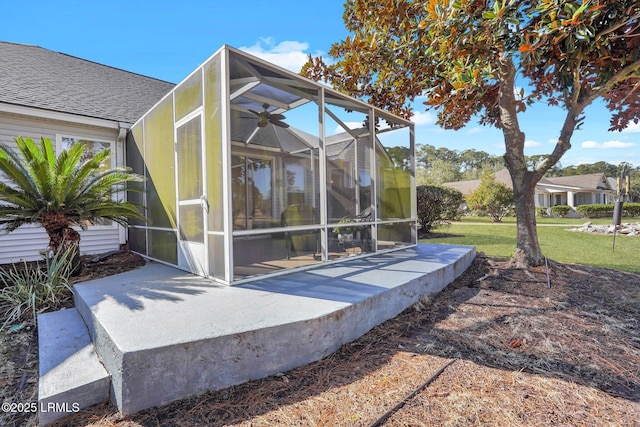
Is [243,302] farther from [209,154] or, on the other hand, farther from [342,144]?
[342,144]

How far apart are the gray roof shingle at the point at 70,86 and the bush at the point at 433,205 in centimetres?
928

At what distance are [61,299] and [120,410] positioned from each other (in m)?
2.88

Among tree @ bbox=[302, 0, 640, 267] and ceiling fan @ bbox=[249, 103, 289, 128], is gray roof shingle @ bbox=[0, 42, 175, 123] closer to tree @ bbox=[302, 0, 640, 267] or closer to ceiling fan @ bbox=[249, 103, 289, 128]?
ceiling fan @ bbox=[249, 103, 289, 128]

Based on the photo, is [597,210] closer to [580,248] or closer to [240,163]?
[580,248]

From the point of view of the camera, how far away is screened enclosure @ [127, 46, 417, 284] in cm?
380

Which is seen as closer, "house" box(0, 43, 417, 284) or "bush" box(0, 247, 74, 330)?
"bush" box(0, 247, 74, 330)

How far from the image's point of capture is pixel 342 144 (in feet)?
18.1

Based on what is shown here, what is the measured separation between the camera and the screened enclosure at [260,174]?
3.80 meters

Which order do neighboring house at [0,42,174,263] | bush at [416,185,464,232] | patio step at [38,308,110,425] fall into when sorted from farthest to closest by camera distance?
bush at [416,185,464,232] < neighboring house at [0,42,174,263] < patio step at [38,308,110,425]

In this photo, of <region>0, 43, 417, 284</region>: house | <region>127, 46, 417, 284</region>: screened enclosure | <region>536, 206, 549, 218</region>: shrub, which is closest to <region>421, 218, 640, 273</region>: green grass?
<region>0, 43, 417, 284</region>: house

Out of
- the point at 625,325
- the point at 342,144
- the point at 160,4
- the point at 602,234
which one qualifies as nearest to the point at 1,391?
the point at 342,144

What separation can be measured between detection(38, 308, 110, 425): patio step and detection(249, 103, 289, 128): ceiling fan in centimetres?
371

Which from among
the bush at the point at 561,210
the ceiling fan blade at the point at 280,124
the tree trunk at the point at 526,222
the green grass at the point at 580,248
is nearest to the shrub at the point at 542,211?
the bush at the point at 561,210


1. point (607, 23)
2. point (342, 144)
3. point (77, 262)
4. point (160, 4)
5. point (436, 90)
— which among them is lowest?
point (77, 262)
